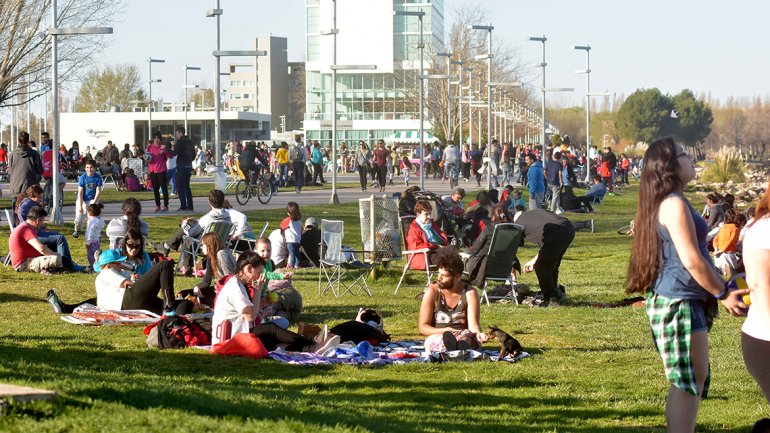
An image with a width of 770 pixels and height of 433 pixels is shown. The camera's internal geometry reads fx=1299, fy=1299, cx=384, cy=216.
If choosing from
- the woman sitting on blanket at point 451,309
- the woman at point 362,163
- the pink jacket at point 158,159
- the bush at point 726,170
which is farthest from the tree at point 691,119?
the woman sitting on blanket at point 451,309

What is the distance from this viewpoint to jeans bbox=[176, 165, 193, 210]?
28156 mm

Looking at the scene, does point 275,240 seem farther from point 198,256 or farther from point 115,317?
point 115,317

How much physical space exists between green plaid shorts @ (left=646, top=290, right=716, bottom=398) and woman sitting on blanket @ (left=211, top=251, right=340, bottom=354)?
5.26 m

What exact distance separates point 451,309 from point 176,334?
250 centimetres

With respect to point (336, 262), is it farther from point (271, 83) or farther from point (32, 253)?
point (271, 83)

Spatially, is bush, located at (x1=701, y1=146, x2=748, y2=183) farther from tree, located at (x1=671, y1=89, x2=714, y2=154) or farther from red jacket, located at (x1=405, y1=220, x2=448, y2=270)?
tree, located at (x1=671, y1=89, x2=714, y2=154)

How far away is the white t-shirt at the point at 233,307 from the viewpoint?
11406mm

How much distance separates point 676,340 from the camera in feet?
20.6

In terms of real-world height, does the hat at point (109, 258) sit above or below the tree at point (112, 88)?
below

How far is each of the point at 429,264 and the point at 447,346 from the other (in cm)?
624

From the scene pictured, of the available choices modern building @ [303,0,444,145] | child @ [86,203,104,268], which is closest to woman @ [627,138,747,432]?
child @ [86,203,104,268]

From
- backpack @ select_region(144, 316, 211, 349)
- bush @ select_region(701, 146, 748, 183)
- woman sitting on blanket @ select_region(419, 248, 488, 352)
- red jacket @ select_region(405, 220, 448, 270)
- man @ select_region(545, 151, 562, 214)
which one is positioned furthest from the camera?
bush @ select_region(701, 146, 748, 183)

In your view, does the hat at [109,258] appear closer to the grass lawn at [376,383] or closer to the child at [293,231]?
the grass lawn at [376,383]

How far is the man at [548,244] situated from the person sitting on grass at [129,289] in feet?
14.9
